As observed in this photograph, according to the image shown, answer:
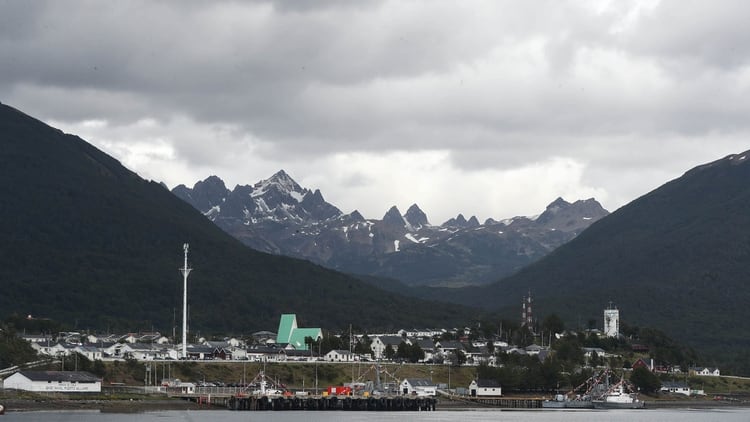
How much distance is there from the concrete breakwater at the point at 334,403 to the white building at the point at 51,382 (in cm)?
1441

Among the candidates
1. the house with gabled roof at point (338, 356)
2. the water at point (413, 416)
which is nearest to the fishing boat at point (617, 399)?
the water at point (413, 416)

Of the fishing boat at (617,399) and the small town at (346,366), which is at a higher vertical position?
the small town at (346,366)

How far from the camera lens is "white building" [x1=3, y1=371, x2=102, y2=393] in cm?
13175

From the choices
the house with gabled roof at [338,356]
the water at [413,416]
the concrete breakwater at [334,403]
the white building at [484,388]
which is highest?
the house with gabled roof at [338,356]

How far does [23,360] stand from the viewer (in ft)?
498

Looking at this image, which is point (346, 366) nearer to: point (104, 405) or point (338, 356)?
point (338, 356)

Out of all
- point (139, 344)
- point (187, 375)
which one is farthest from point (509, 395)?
point (139, 344)

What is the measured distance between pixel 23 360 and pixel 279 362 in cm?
3108

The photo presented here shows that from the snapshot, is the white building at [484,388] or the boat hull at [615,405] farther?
the boat hull at [615,405]

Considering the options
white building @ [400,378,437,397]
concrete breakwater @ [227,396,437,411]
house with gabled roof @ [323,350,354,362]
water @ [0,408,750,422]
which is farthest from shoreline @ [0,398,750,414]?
house with gabled roof @ [323,350,354,362]

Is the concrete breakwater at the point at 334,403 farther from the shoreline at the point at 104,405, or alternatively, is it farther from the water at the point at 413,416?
the shoreline at the point at 104,405

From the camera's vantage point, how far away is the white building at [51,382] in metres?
132

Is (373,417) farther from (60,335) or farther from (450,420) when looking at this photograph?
(60,335)

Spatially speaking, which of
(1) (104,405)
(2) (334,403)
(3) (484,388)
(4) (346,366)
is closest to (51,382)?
(1) (104,405)
